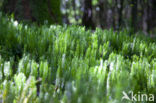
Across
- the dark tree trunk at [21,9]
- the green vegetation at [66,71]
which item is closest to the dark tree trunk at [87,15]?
the dark tree trunk at [21,9]

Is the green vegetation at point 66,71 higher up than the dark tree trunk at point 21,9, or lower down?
lower down

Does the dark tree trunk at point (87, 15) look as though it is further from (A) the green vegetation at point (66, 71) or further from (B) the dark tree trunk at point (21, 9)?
(A) the green vegetation at point (66, 71)

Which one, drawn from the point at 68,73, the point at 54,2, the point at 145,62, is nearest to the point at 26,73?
the point at 68,73

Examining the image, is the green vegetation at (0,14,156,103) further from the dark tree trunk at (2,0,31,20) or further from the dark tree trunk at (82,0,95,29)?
the dark tree trunk at (82,0,95,29)

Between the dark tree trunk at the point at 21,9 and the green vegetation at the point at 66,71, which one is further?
the dark tree trunk at the point at 21,9

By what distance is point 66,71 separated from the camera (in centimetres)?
169

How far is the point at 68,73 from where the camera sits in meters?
1.67

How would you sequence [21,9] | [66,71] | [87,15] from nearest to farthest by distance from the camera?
[66,71], [21,9], [87,15]

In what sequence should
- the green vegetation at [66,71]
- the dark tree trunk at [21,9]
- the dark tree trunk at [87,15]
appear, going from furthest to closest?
the dark tree trunk at [87,15] < the dark tree trunk at [21,9] < the green vegetation at [66,71]

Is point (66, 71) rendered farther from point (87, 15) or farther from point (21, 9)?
point (87, 15)

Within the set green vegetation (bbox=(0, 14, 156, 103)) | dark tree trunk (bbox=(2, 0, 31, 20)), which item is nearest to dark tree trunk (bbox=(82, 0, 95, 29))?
dark tree trunk (bbox=(2, 0, 31, 20))

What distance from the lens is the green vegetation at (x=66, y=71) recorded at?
4.31 feet

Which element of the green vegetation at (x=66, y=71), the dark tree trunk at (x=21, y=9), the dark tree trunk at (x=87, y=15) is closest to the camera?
the green vegetation at (x=66, y=71)

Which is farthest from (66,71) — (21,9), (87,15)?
(87,15)
